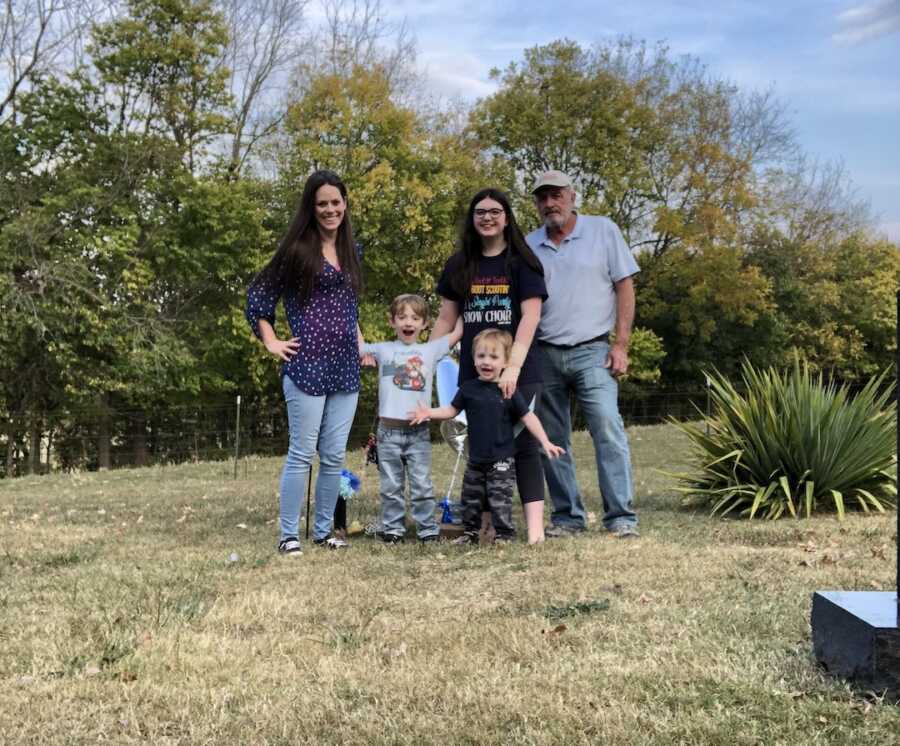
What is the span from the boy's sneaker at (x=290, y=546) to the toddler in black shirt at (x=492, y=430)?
0.88m

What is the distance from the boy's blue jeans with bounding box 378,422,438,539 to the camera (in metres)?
5.36

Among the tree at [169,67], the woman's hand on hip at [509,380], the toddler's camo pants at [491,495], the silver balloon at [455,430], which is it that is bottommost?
the toddler's camo pants at [491,495]

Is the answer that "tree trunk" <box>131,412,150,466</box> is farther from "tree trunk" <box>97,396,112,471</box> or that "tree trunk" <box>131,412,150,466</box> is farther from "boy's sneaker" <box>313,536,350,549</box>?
"boy's sneaker" <box>313,536,350,549</box>

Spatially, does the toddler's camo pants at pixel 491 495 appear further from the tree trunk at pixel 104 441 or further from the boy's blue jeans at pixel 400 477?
the tree trunk at pixel 104 441

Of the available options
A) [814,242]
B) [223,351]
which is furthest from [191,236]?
[814,242]

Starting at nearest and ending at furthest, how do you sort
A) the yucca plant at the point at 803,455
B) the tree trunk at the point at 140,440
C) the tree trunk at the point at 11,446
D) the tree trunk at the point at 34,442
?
the yucca plant at the point at 803,455, the tree trunk at the point at 11,446, the tree trunk at the point at 34,442, the tree trunk at the point at 140,440

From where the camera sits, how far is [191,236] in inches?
898

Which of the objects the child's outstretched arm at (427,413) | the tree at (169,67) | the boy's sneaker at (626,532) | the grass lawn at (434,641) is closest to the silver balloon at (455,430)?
the child's outstretched arm at (427,413)

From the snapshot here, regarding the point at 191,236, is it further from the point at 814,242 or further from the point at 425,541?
the point at 814,242

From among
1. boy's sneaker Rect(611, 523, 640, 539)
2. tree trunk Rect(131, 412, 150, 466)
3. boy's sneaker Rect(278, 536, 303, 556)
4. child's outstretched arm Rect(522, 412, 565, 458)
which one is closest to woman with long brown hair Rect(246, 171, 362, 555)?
boy's sneaker Rect(278, 536, 303, 556)

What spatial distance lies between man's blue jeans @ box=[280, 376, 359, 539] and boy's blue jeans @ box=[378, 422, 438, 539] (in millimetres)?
304

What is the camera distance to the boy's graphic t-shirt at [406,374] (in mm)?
5289

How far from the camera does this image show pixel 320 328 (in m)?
5.04

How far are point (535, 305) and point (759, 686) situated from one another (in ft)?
9.24
